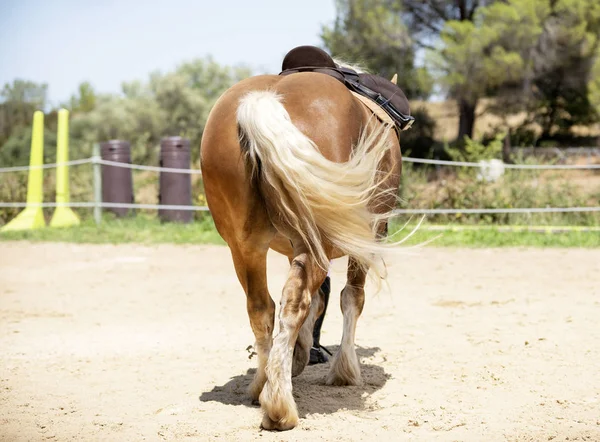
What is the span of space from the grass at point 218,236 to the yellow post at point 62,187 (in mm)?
670

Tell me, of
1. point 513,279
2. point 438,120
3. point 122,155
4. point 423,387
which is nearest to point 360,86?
point 423,387

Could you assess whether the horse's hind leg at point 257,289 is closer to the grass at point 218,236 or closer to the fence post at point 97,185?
the grass at point 218,236

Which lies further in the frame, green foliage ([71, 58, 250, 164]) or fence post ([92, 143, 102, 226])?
green foliage ([71, 58, 250, 164])

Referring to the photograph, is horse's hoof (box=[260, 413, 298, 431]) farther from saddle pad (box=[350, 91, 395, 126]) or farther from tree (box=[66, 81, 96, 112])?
tree (box=[66, 81, 96, 112])

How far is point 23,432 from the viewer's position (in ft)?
10.1

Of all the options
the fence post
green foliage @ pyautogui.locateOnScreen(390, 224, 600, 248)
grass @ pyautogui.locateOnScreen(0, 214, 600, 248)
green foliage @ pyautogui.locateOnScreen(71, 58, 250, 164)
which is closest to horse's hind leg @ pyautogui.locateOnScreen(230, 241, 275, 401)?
green foliage @ pyautogui.locateOnScreen(390, 224, 600, 248)

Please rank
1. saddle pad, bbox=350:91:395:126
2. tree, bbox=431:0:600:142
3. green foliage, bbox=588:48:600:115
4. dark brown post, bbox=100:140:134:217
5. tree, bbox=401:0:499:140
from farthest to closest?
tree, bbox=401:0:499:140
green foliage, bbox=588:48:600:115
tree, bbox=431:0:600:142
dark brown post, bbox=100:140:134:217
saddle pad, bbox=350:91:395:126

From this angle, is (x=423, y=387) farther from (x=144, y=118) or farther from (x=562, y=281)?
(x=144, y=118)

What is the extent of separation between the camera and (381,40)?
67.7 feet

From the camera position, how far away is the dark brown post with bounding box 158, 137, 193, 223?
1252 cm

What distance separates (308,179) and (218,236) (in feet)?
26.0

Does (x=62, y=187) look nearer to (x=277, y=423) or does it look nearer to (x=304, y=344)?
(x=304, y=344)

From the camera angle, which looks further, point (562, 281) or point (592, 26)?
point (592, 26)

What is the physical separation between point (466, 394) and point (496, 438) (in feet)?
2.30
